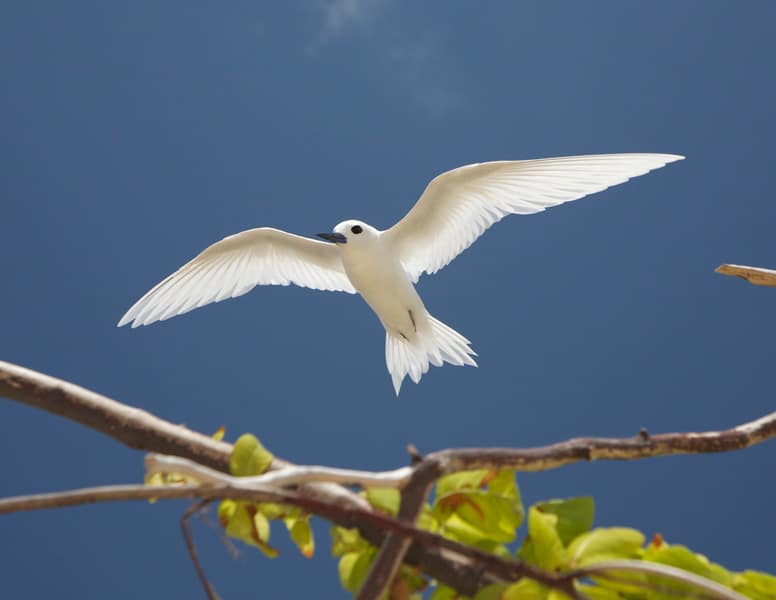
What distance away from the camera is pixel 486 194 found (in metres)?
2.51

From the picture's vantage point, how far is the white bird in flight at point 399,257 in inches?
95.2

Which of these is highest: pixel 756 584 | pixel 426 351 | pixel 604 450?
pixel 426 351

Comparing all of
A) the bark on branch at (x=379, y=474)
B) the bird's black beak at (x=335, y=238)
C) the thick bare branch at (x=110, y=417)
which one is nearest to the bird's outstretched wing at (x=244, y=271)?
the bird's black beak at (x=335, y=238)

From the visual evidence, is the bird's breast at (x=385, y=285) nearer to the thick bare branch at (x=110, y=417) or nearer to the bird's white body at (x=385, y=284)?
the bird's white body at (x=385, y=284)

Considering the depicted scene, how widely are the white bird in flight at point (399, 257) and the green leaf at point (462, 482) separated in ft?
5.38

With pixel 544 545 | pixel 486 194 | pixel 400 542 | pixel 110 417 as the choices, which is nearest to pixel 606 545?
pixel 544 545

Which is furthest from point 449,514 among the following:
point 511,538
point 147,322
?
point 147,322

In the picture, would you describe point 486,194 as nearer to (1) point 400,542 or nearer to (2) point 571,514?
(2) point 571,514

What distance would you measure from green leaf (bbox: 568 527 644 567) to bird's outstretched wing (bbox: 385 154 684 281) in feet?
3.97

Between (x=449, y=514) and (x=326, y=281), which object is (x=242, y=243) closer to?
(x=326, y=281)

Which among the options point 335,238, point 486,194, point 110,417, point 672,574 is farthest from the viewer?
point 335,238

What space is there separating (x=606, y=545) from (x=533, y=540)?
0.16 ft

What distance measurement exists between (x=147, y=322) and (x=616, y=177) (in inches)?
48.5

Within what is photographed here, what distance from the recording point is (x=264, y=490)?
50 cm
